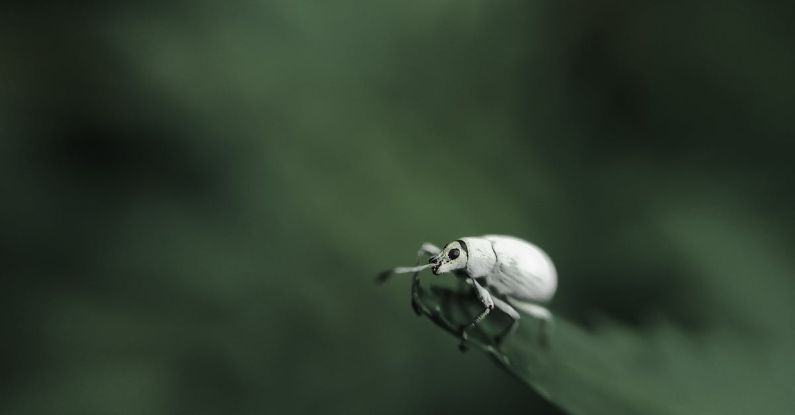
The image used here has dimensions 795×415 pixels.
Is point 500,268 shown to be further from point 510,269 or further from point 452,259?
point 452,259

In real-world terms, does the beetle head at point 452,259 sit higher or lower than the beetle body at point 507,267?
lower

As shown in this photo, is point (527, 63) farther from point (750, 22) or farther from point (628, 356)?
point (628, 356)

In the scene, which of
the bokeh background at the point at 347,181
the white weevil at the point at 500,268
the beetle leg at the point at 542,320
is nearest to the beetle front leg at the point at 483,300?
the white weevil at the point at 500,268

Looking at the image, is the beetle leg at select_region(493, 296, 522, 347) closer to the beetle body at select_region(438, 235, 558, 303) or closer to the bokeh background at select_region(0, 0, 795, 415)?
the beetle body at select_region(438, 235, 558, 303)

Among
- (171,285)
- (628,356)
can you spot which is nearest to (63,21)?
(171,285)

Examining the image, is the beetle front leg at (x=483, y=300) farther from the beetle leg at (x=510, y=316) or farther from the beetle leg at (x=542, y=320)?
the beetle leg at (x=542, y=320)

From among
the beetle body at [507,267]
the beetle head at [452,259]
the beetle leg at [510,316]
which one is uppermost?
the beetle body at [507,267]
